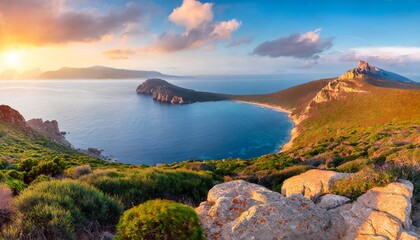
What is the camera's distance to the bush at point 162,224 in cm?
484

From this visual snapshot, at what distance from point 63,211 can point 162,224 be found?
302 cm

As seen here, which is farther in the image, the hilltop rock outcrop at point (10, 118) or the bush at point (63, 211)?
the hilltop rock outcrop at point (10, 118)

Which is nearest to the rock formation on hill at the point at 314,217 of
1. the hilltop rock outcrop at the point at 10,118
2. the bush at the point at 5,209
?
the bush at the point at 5,209

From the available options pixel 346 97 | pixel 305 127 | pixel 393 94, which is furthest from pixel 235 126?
pixel 393 94

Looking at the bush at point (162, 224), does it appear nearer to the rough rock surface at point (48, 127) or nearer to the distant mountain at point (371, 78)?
the rough rock surface at point (48, 127)

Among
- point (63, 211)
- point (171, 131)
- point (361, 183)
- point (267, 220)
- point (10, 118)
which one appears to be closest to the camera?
point (267, 220)

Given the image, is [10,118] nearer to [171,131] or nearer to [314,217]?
[171,131]

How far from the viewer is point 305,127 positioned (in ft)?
393

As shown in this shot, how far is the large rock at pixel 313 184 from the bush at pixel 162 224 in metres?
5.74

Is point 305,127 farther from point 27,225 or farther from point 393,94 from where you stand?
point 27,225

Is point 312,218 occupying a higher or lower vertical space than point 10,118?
higher

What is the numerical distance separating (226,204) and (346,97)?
140 m

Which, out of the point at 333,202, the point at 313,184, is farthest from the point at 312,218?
the point at 313,184

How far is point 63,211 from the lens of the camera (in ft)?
20.6
